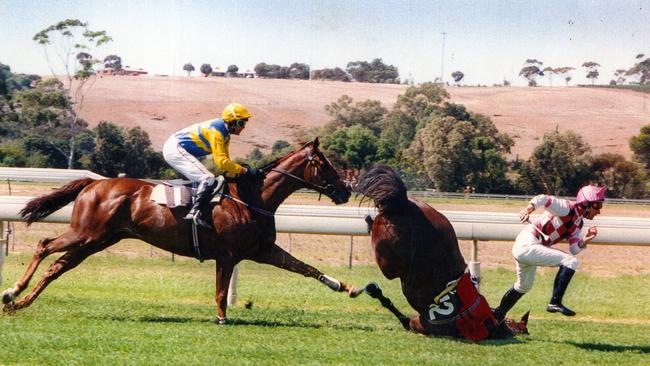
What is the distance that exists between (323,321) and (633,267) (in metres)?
9.76

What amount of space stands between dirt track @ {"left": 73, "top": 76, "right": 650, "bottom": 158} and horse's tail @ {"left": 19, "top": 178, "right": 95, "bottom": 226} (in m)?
49.7

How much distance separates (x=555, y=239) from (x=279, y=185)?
2535mm

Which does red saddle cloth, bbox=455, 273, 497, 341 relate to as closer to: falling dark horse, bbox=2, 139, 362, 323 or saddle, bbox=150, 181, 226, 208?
falling dark horse, bbox=2, 139, 362, 323

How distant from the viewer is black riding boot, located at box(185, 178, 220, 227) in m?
8.73

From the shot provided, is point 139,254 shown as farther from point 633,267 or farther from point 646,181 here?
point 646,181

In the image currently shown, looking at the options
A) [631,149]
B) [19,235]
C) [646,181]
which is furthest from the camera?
[631,149]

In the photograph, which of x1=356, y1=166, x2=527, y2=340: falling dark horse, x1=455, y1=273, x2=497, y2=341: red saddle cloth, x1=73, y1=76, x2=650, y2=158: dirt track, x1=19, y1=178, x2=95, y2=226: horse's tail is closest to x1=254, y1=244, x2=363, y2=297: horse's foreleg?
x1=356, y1=166, x2=527, y2=340: falling dark horse

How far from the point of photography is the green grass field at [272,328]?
693 cm

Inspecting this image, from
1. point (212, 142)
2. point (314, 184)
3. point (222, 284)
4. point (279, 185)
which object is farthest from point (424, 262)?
point (212, 142)

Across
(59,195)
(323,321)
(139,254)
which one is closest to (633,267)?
(139,254)

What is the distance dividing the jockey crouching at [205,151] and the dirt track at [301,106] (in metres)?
50.1

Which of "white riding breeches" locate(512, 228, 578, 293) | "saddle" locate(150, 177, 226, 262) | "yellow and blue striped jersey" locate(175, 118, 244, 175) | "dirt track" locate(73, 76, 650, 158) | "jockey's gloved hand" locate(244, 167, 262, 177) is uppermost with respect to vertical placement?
"yellow and blue striped jersey" locate(175, 118, 244, 175)

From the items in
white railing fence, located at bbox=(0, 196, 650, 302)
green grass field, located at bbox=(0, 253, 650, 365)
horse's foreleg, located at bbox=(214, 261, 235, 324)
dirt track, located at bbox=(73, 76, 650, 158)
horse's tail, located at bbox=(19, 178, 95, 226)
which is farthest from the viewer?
dirt track, located at bbox=(73, 76, 650, 158)

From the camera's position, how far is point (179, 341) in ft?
24.0
